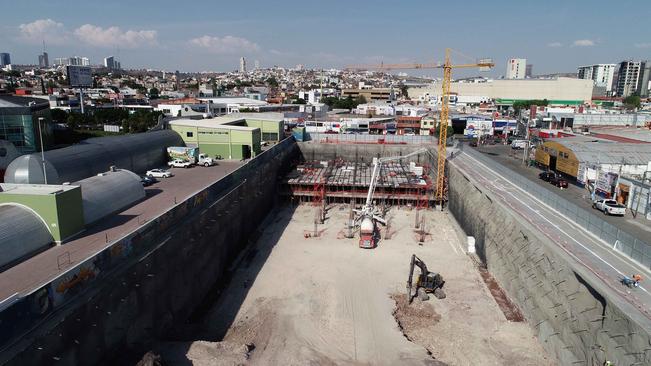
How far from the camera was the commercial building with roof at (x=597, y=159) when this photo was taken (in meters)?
35.6

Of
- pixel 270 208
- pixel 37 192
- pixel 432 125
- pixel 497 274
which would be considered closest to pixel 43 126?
pixel 270 208

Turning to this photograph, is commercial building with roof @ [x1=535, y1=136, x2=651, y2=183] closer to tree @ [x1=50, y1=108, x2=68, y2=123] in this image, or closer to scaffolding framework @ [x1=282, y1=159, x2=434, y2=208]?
scaffolding framework @ [x1=282, y1=159, x2=434, y2=208]

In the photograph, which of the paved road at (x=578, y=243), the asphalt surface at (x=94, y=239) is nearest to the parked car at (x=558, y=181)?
the paved road at (x=578, y=243)

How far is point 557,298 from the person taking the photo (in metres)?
18.2

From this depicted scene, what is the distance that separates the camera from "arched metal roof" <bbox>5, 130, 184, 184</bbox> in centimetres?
2139

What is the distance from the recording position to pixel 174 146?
3881cm

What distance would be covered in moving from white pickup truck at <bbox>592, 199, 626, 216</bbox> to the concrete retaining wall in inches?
1032

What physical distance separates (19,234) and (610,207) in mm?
33850

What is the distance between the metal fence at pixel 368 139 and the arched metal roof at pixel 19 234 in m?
44.5

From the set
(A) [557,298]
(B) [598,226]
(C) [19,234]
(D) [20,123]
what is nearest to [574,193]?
(B) [598,226]

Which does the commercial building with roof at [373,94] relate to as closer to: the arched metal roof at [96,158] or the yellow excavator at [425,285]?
the arched metal roof at [96,158]

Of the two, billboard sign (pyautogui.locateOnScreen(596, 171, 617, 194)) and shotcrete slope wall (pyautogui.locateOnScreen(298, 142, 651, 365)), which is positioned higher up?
billboard sign (pyautogui.locateOnScreen(596, 171, 617, 194))

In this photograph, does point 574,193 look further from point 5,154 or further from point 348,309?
point 5,154

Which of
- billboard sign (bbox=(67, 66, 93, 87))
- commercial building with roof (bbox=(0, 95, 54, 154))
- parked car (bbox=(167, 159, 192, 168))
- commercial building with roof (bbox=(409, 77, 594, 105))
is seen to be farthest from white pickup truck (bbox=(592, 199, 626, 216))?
commercial building with roof (bbox=(409, 77, 594, 105))
